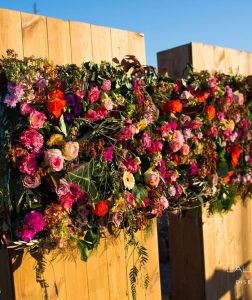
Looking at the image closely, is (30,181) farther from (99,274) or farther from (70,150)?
(99,274)

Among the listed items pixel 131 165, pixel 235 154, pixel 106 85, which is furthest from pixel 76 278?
pixel 235 154

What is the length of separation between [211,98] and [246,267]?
170 centimetres

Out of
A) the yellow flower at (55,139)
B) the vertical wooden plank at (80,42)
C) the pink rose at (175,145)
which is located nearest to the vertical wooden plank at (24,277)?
the yellow flower at (55,139)

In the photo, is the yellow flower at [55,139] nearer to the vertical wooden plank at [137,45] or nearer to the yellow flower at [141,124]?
the yellow flower at [141,124]

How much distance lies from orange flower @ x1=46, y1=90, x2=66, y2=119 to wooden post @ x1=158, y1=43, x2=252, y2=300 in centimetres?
130

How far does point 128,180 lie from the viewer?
6.14ft

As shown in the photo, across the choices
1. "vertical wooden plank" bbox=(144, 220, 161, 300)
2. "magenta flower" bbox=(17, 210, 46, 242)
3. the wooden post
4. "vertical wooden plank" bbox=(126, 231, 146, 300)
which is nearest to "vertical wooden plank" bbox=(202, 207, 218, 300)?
the wooden post

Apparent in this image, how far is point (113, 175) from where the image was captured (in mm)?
1839

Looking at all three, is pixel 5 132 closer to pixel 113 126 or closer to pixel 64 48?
pixel 113 126

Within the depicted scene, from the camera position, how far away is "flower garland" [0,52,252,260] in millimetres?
1643

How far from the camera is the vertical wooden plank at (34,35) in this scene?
1.90 meters

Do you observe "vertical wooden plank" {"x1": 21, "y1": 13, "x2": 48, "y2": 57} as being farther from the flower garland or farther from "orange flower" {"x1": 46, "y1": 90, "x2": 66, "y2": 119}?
"orange flower" {"x1": 46, "y1": 90, "x2": 66, "y2": 119}

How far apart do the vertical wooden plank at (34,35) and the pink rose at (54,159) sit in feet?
1.85

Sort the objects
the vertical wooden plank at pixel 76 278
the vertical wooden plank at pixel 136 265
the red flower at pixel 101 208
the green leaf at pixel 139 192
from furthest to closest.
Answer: the vertical wooden plank at pixel 136 265
the vertical wooden plank at pixel 76 278
the green leaf at pixel 139 192
the red flower at pixel 101 208
